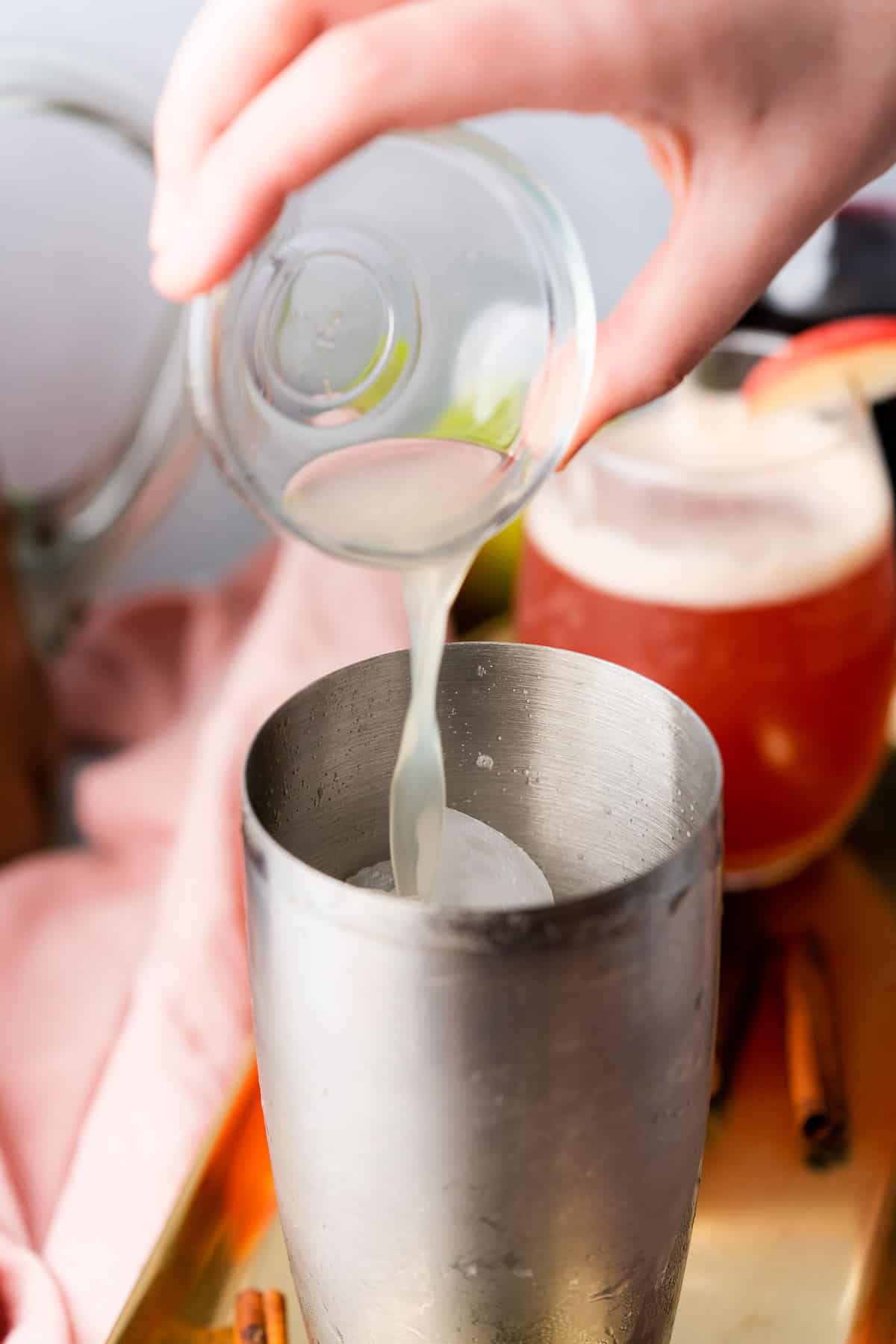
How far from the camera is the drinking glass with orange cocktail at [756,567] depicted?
615mm

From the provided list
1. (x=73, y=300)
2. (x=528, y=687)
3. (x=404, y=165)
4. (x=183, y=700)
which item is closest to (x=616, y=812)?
(x=528, y=687)

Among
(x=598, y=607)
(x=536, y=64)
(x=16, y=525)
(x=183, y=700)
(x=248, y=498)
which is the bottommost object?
(x=183, y=700)

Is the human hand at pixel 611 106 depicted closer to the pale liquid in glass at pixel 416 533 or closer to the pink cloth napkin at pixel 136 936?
the pale liquid in glass at pixel 416 533

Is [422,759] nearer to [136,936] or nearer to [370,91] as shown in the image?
[370,91]

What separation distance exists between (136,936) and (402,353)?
426 millimetres

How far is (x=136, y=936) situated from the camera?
77 cm

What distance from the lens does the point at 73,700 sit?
101 centimetres

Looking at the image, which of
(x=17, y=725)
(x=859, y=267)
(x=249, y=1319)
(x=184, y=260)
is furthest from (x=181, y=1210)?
(x=859, y=267)

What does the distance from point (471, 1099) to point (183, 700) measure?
2.29ft

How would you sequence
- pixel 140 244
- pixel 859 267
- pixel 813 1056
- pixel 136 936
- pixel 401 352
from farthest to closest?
pixel 140 244 → pixel 859 267 → pixel 136 936 → pixel 813 1056 → pixel 401 352

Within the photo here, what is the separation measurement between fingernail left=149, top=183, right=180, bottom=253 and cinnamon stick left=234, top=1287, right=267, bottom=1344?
0.32 m

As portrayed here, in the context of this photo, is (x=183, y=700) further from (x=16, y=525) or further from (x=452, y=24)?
(x=452, y=24)

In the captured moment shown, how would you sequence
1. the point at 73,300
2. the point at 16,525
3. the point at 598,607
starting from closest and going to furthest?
the point at 598,607 → the point at 16,525 → the point at 73,300

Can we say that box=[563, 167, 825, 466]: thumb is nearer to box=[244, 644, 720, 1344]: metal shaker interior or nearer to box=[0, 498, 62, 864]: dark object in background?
box=[244, 644, 720, 1344]: metal shaker interior
